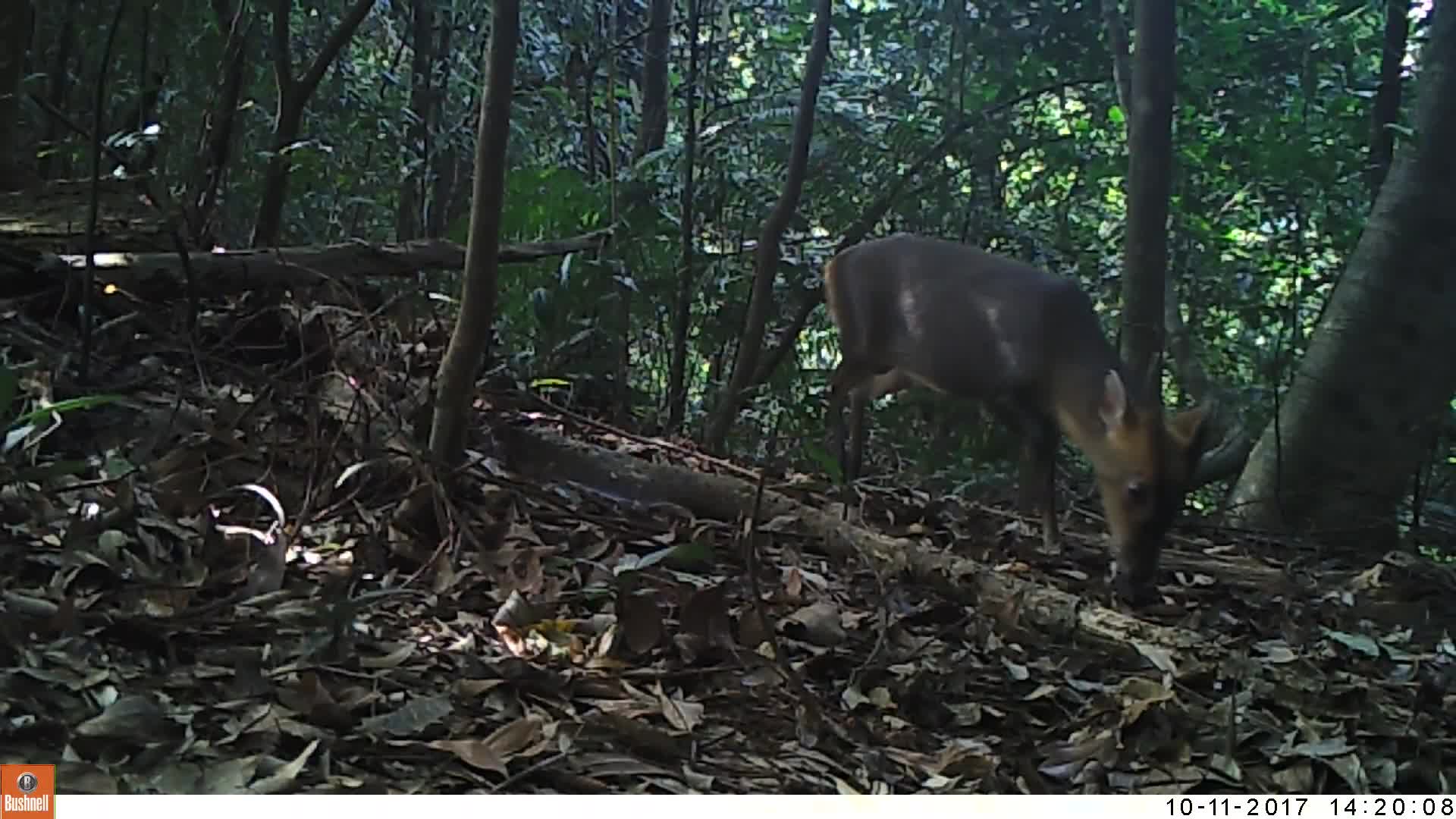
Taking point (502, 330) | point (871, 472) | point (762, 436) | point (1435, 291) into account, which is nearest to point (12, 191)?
point (502, 330)

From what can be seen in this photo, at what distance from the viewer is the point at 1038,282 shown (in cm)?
329

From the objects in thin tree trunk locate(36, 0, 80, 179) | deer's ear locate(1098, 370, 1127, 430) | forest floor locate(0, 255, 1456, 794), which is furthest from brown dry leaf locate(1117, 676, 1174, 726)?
thin tree trunk locate(36, 0, 80, 179)

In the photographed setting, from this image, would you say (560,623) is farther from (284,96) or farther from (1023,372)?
(284,96)

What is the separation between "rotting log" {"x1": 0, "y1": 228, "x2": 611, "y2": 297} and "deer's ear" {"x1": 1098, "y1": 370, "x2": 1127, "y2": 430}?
1325 mm

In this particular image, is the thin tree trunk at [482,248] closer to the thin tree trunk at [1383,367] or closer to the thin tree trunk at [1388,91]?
the thin tree trunk at [1383,367]

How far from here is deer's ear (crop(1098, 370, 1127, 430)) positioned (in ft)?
9.14

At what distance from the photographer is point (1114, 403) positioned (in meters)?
2.81

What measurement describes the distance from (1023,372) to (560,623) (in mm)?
1670

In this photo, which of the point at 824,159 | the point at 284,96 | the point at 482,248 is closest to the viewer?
the point at 482,248

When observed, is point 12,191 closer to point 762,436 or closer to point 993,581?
point 762,436

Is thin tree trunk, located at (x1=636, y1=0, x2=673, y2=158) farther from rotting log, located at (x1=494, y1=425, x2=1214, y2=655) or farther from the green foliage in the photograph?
rotting log, located at (x1=494, y1=425, x2=1214, y2=655)

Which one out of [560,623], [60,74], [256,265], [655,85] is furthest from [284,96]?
[560,623]

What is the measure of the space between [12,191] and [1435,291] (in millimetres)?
3034

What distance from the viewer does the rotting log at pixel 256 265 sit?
2.68m
